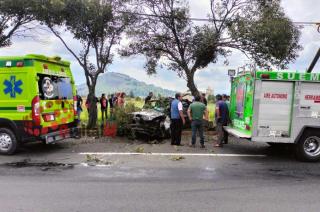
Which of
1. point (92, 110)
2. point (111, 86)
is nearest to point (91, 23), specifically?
point (92, 110)

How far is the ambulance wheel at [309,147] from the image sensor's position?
9.85 m

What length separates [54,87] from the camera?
10805 mm

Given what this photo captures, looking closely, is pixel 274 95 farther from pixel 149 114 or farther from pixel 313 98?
pixel 149 114

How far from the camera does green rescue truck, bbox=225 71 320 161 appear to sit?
9633 mm

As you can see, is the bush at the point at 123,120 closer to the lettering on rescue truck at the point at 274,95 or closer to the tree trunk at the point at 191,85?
the tree trunk at the point at 191,85

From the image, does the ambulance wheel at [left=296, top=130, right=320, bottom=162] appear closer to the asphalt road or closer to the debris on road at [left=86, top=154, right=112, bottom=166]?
the asphalt road

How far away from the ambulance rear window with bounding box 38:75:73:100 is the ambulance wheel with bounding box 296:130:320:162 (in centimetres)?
661

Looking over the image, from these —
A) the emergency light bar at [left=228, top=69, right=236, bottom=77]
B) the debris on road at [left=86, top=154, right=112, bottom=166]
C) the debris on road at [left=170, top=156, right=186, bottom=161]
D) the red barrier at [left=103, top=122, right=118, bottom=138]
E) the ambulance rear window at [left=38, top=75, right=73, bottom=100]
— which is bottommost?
the debris on road at [left=86, top=154, right=112, bottom=166]

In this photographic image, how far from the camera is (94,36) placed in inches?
572

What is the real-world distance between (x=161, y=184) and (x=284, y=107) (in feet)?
13.6

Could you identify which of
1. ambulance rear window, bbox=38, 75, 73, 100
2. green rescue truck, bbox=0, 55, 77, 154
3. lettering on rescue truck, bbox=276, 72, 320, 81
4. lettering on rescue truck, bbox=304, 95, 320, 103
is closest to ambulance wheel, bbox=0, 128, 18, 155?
green rescue truck, bbox=0, 55, 77, 154

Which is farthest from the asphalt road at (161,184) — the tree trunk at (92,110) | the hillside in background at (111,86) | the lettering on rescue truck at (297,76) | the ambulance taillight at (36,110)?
the hillside in background at (111,86)

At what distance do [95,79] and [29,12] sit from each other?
3.51m

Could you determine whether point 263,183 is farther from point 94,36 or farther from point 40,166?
point 94,36
